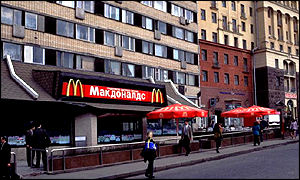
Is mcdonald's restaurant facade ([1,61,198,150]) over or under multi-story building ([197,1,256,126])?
under

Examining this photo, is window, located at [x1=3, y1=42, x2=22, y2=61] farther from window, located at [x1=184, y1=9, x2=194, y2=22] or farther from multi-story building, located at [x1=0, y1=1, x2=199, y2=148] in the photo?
window, located at [x1=184, y1=9, x2=194, y2=22]

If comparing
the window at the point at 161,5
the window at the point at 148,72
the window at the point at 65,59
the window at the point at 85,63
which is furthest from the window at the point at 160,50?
the window at the point at 65,59

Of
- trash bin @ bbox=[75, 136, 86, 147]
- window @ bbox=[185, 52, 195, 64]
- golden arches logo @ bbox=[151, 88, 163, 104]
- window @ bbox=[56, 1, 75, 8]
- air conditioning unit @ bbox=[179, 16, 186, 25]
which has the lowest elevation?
trash bin @ bbox=[75, 136, 86, 147]

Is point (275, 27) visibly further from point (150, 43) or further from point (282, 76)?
point (150, 43)

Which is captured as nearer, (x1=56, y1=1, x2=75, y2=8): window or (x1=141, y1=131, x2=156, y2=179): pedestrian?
(x1=141, y1=131, x2=156, y2=179): pedestrian

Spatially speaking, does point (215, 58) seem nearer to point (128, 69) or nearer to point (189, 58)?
point (189, 58)

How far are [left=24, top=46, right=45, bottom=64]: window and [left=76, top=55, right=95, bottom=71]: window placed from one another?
121 inches

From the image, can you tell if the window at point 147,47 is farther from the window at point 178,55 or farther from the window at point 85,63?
the window at point 85,63

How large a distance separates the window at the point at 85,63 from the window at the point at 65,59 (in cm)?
53

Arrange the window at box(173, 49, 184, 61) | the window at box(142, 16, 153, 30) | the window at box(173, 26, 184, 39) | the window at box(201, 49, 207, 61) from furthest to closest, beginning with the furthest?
the window at box(201, 49, 207, 61) → the window at box(173, 26, 184, 39) → the window at box(173, 49, 184, 61) → the window at box(142, 16, 153, 30)

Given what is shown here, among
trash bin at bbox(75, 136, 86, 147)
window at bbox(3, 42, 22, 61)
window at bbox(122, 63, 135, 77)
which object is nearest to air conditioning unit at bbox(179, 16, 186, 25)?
window at bbox(122, 63, 135, 77)

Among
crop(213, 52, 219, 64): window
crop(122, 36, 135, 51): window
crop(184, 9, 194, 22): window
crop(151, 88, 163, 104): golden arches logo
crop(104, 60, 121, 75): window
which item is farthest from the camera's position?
crop(213, 52, 219, 64): window

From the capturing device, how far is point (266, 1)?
57.5 metres

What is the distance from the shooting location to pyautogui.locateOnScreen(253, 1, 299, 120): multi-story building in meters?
54.8
